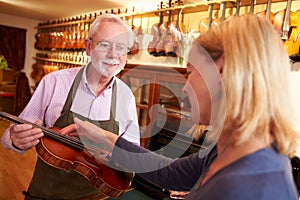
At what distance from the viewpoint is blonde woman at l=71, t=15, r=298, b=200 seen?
0.58 metres

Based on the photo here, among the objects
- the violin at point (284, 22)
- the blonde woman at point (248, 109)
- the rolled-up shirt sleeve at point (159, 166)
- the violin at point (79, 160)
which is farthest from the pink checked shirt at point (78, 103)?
the violin at point (284, 22)

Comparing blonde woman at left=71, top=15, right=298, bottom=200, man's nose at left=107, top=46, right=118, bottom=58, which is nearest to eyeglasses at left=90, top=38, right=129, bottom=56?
man's nose at left=107, top=46, right=118, bottom=58

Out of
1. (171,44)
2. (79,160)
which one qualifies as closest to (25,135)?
(79,160)

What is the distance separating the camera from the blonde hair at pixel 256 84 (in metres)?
0.61

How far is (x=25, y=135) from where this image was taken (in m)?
1.15

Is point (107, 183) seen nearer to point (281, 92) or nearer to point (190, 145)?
point (281, 92)

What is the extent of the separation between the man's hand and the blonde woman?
805mm

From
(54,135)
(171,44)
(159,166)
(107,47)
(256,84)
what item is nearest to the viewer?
(256,84)

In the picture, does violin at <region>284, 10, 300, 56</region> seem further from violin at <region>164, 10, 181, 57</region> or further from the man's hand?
the man's hand

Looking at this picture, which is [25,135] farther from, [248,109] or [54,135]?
[248,109]

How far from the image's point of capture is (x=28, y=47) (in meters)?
7.01

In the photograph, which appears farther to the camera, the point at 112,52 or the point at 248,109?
the point at 112,52

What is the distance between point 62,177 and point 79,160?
13.1 inches

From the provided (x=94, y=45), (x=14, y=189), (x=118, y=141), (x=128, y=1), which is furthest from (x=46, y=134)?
(x=128, y=1)
